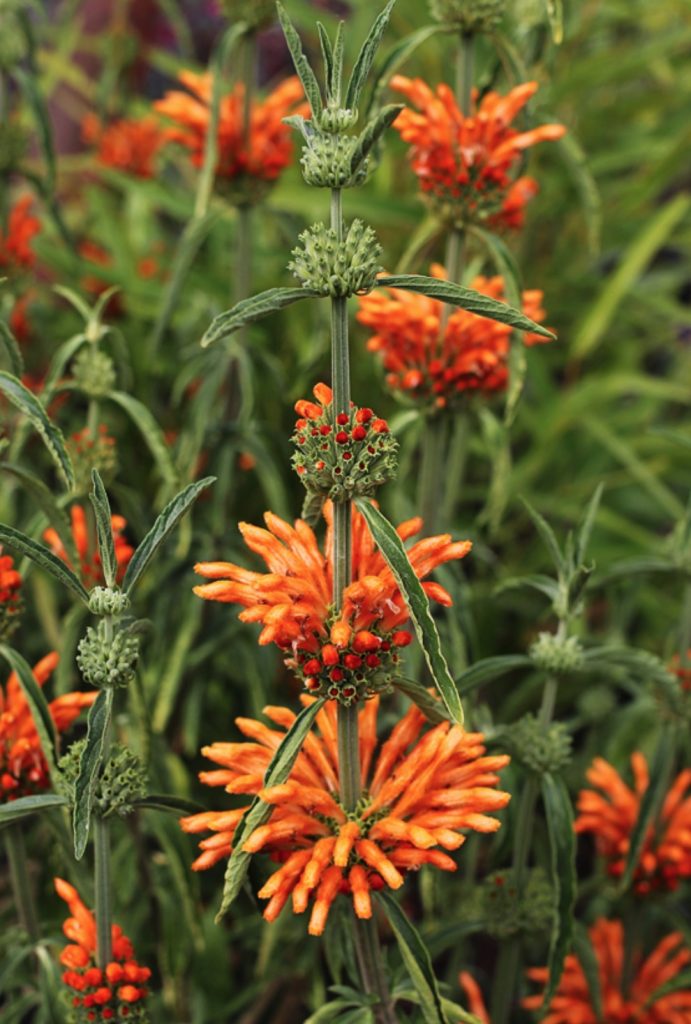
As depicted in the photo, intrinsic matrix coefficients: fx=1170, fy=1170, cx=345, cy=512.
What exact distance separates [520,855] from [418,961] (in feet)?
0.91

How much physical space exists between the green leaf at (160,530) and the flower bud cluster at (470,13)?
53 cm

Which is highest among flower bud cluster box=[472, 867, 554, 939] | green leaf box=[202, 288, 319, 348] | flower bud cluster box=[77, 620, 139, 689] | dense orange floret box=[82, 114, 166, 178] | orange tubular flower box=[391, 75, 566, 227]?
dense orange floret box=[82, 114, 166, 178]

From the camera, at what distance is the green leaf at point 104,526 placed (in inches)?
27.3

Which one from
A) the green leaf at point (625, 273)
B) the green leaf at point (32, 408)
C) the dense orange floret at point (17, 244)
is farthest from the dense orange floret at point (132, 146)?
the green leaf at point (32, 408)

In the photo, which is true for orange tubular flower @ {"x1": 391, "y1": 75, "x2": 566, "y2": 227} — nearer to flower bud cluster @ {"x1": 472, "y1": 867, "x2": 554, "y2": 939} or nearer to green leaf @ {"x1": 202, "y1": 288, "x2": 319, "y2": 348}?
green leaf @ {"x1": 202, "y1": 288, "x2": 319, "y2": 348}

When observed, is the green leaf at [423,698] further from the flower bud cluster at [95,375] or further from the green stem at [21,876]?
the flower bud cluster at [95,375]

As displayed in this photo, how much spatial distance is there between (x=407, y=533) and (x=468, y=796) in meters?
0.18

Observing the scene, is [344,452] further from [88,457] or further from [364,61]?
[88,457]

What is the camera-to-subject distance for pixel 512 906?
1.03m

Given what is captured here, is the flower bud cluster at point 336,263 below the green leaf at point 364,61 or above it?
below

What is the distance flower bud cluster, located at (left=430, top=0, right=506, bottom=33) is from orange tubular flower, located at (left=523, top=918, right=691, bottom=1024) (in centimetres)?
84

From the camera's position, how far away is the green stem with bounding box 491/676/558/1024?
0.96m

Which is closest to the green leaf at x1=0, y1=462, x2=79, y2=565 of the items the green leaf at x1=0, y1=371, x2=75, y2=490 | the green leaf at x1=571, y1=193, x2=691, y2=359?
the green leaf at x1=0, y1=371, x2=75, y2=490

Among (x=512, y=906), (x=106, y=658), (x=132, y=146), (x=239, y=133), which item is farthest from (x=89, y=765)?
(x=132, y=146)
